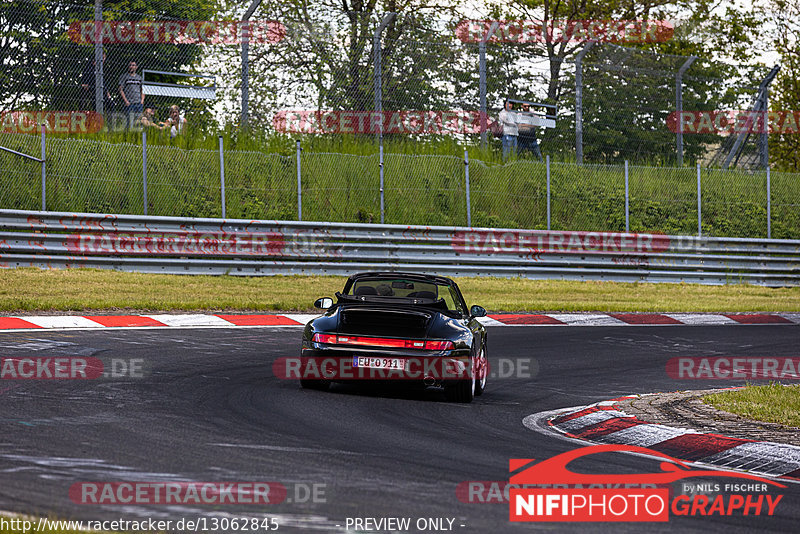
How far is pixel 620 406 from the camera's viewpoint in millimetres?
9133

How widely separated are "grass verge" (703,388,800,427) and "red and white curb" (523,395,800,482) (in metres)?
0.85

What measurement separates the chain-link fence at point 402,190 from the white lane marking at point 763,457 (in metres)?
14.1

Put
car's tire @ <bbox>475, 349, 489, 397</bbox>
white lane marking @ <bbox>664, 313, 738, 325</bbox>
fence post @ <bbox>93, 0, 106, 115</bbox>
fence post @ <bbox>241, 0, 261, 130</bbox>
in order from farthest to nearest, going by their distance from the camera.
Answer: fence post @ <bbox>241, 0, 261, 130</bbox>
fence post @ <bbox>93, 0, 106, 115</bbox>
white lane marking @ <bbox>664, 313, 738, 325</bbox>
car's tire @ <bbox>475, 349, 489, 397</bbox>

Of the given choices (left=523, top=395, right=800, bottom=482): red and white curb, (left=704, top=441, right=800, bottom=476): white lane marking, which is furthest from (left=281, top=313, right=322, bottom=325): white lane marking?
(left=704, top=441, right=800, bottom=476): white lane marking

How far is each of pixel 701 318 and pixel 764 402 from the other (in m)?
10.6

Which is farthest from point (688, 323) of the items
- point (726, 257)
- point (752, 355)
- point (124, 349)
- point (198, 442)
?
point (198, 442)

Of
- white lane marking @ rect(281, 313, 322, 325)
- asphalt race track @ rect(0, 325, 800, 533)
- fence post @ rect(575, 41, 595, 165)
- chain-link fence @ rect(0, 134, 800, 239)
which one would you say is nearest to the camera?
asphalt race track @ rect(0, 325, 800, 533)

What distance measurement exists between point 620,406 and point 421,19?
15.0m

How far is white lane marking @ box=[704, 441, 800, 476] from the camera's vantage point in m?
6.58

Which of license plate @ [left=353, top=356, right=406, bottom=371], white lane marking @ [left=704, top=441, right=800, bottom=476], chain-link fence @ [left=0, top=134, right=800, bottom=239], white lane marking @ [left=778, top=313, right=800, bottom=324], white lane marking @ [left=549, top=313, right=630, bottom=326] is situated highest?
chain-link fence @ [left=0, top=134, right=800, bottom=239]

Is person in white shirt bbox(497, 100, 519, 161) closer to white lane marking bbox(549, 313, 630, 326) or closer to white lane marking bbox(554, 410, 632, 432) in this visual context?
white lane marking bbox(549, 313, 630, 326)

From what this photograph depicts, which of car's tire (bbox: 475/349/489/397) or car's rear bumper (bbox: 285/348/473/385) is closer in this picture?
car's rear bumper (bbox: 285/348/473/385)

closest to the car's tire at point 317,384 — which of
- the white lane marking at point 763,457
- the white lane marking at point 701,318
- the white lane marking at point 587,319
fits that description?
the white lane marking at point 763,457

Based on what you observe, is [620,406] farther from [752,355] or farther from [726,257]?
[726,257]
